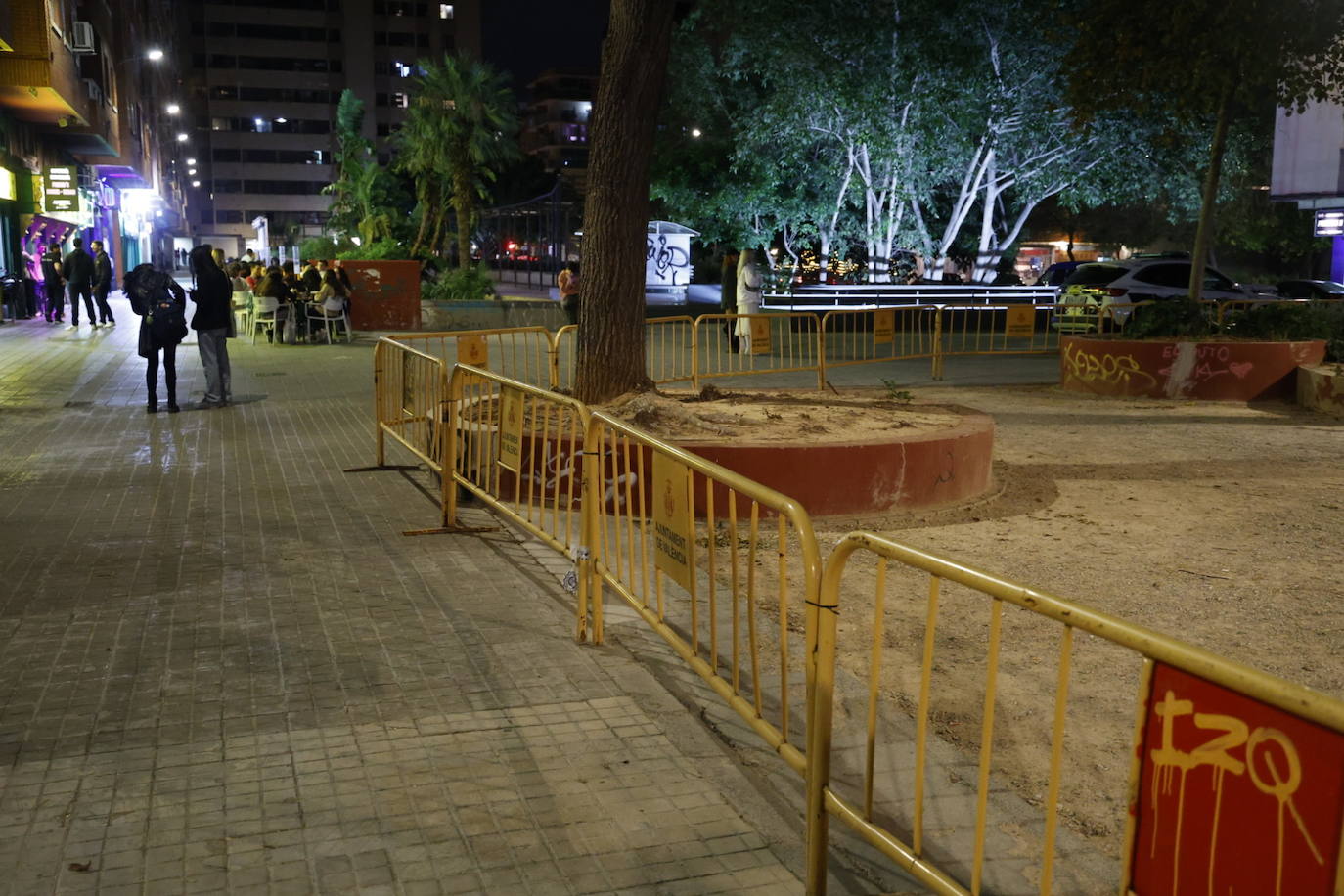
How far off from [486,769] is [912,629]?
2559 millimetres

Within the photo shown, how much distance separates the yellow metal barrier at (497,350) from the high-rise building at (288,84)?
108 m

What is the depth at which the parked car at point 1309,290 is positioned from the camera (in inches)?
1185

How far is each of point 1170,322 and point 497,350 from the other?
10.6 metres

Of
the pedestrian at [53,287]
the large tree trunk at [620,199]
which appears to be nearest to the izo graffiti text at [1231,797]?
the large tree trunk at [620,199]

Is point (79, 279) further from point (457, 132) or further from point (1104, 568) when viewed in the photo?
point (1104, 568)

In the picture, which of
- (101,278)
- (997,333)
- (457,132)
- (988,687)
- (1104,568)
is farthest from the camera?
(457,132)

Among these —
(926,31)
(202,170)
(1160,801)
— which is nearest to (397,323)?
(926,31)

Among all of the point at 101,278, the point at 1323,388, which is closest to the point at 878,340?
the point at 1323,388

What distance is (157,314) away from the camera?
13.1m

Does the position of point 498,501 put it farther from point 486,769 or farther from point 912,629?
point 486,769

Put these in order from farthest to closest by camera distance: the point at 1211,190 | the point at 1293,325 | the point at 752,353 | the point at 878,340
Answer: the point at 878,340 < the point at 1211,190 < the point at 752,353 < the point at 1293,325

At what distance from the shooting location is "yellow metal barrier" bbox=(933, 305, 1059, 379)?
19.6 m

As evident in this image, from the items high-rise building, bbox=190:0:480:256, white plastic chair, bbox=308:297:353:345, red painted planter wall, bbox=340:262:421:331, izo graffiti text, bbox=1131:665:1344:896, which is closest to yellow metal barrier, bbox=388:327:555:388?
white plastic chair, bbox=308:297:353:345

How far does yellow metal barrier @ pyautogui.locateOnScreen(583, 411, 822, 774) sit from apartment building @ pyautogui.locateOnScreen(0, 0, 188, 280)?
67.9 ft
